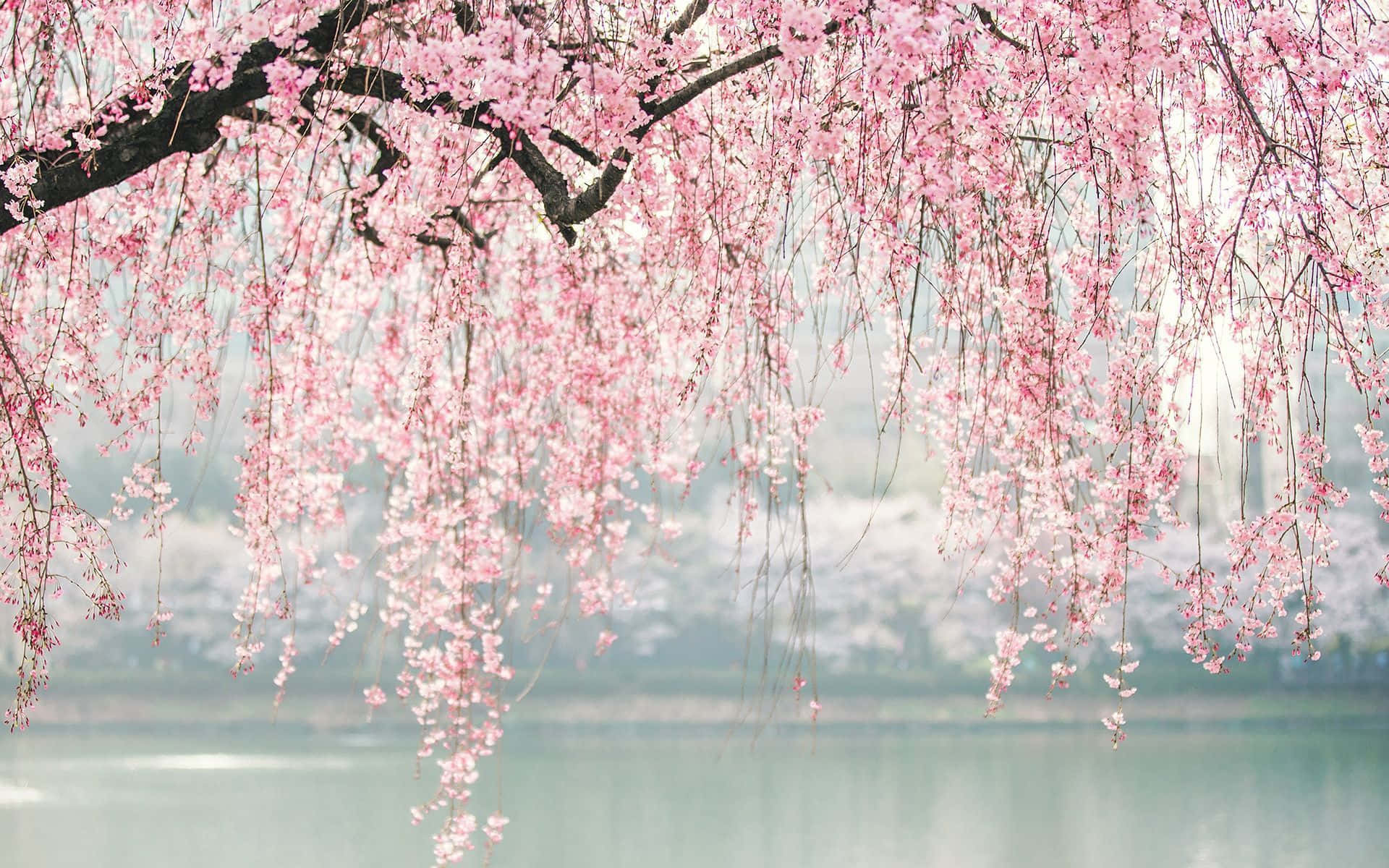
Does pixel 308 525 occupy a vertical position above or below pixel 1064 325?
below

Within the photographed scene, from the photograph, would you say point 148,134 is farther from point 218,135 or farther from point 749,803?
point 749,803

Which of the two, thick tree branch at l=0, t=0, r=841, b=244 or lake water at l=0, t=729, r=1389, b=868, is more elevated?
thick tree branch at l=0, t=0, r=841, b=244

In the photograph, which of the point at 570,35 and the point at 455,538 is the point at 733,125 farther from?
the point at 455,538

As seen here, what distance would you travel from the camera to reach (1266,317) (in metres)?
1.84

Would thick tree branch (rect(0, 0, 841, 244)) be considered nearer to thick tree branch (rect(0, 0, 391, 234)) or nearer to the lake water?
thick tree branch (rect(0, 0, 391, 234))

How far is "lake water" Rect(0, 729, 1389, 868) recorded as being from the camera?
657cm

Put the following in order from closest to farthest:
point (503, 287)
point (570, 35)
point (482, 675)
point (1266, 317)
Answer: point (1266, 317)
point (570, 35)
point (482, 675)
point (503, 287)

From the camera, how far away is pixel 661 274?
2582mm

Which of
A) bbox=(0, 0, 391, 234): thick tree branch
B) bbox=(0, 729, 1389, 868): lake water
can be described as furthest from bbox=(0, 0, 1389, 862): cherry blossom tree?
bbox=(0, 729, 1389, 868): lake water

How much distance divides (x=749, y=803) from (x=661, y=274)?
593cm

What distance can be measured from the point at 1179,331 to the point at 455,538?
138 centimetres

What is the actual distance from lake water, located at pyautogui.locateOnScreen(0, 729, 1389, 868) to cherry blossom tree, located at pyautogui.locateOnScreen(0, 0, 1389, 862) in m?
4.39

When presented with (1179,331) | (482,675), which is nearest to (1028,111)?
(1179,331)

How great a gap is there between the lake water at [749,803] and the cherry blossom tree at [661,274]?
14.4ft
